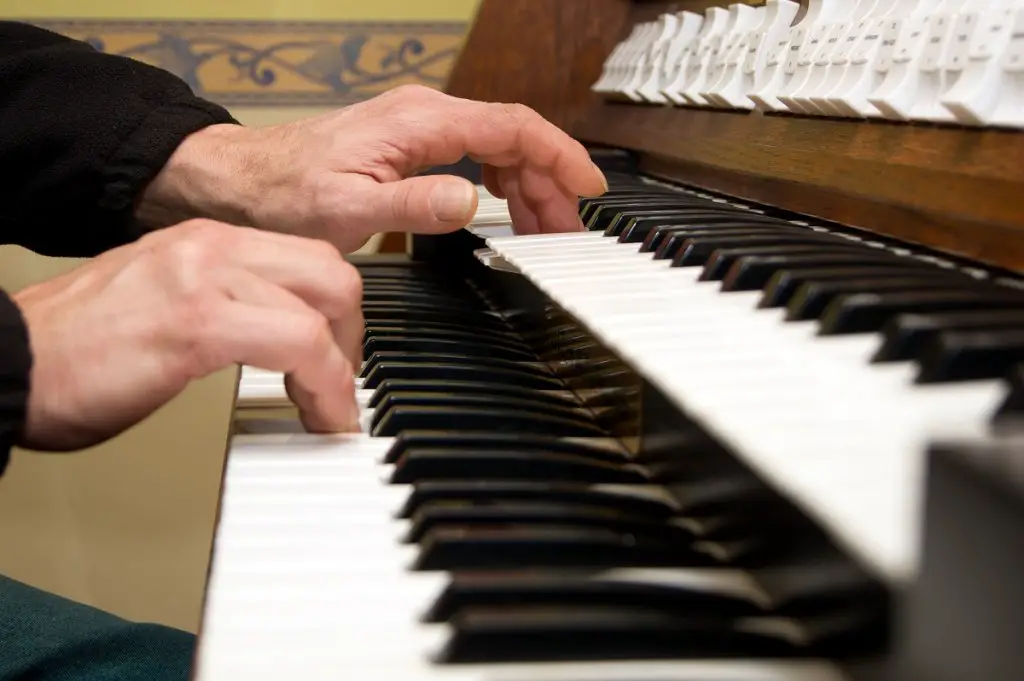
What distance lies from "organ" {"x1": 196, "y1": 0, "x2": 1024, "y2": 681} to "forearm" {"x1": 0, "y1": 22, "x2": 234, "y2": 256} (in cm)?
A: 30

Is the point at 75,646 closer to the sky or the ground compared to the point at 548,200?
closer to the ground

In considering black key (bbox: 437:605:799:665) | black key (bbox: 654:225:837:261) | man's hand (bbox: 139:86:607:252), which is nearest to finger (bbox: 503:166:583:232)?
man's hand (bbox: 139:86:607:252)

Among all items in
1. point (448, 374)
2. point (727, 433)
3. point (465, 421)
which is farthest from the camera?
point (448, 374)

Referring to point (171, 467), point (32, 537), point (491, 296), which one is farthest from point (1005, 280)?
point (32, 537)

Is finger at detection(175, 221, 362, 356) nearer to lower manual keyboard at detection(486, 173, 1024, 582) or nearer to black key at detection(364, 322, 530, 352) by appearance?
lower manual keyboard at detection(486, 173, 1024, 582)

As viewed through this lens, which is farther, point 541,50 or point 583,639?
point 541,50

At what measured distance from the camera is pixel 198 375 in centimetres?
77

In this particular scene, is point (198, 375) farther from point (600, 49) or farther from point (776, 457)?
point (600, 49)

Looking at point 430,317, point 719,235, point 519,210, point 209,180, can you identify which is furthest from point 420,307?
point 719,235

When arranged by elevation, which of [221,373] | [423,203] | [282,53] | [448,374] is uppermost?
[423,203]

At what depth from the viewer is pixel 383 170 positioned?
41.9 inches

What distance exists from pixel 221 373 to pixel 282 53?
0.64 m

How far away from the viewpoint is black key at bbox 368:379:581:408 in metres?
0.90

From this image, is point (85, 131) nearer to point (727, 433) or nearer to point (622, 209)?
point (622, 209)
